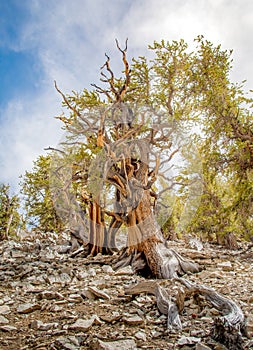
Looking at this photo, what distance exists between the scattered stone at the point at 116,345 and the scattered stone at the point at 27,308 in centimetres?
164

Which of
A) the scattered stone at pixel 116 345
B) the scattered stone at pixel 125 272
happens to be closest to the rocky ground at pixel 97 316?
the scattered stone at pixel 116 345

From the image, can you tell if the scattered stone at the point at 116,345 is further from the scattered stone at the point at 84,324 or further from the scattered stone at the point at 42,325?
the scattered stone at the point at 42,325

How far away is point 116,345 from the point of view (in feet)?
7.95

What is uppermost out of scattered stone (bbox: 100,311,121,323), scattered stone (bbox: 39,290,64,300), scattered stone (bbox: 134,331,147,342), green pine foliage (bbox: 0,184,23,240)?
green pine foliage (bbox: 0,184,23,240)

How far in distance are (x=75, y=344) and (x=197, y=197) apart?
803 cm

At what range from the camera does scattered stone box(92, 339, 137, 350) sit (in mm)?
2328

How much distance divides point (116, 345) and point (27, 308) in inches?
72.2

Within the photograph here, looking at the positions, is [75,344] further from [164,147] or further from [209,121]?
[209,121]

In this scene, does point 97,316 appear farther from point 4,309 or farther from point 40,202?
point 40,202

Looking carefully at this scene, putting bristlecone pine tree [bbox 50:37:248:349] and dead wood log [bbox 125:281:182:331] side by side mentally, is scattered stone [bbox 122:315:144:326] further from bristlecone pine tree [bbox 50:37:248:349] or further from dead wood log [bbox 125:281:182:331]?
bristlecone pine tree [bbox 50:37:248:349]

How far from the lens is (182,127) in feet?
29.1

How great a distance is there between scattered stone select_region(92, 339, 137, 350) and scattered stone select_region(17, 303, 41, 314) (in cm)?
164

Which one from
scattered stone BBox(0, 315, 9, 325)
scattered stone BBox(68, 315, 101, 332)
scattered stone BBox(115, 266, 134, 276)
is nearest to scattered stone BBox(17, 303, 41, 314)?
scattered stone BBox(0, 315, 9, 325)

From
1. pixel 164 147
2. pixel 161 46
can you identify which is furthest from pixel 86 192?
pixel 161 46
